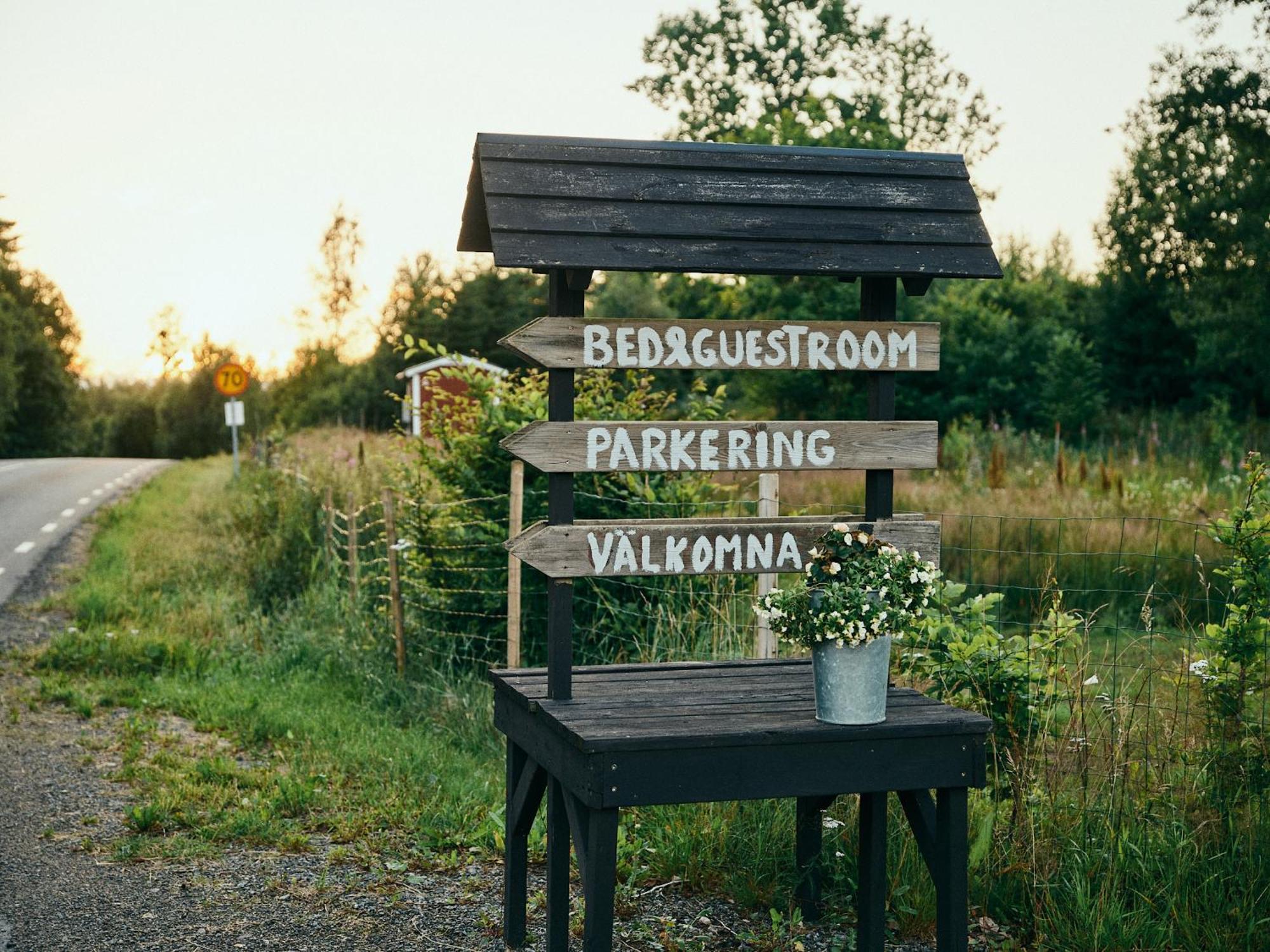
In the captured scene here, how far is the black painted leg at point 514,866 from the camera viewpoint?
4516 millimetres

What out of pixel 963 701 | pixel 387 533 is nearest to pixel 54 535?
pixel 387 533

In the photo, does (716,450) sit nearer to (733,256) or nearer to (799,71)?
(733,256)

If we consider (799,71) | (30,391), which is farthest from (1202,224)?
(30,391)

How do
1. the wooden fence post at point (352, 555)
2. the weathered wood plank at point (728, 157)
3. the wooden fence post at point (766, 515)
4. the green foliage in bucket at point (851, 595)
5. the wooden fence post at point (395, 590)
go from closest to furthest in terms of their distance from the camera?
the green foliage in bucket at point (851, 595) < the weathered wood plank at point (728, 157) < the wooden fence post at point (766, 515) < the wooden fence post at point (395, 590) < the wooden fence post at point (352, 555)

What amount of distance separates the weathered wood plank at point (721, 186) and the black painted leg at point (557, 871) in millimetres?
1940

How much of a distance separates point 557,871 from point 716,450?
4.98 ft

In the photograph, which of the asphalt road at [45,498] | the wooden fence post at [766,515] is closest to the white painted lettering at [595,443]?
the wooden fence post at [766,515]

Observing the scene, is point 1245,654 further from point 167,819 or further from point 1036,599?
point 1036,599

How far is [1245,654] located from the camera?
4605 millimetres

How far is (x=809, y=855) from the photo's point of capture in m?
4.76

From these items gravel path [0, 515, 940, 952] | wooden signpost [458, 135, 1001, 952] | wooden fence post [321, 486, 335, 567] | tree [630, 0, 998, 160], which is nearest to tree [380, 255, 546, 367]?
tree [630, 0, 998, 160]

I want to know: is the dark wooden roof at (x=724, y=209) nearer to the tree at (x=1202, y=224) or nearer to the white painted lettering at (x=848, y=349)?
the white painted lettering at (x=848, y=349)

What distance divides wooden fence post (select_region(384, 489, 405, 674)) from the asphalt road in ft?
17.1

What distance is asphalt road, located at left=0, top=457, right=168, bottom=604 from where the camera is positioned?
48.5ft
